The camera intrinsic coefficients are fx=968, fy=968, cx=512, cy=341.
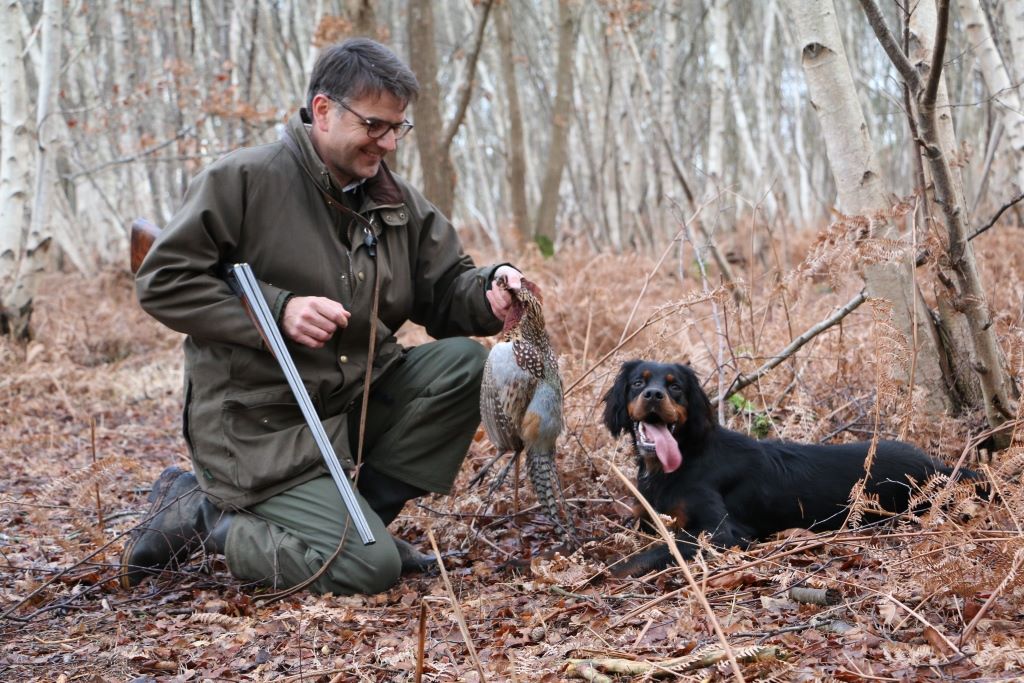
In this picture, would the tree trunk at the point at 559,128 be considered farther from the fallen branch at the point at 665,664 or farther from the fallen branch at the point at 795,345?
the fallen branch at the point at 665,664

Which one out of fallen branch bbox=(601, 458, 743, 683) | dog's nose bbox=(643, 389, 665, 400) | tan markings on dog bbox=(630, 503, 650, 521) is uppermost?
fallen branch bbox=(601, 458, 743, 683)

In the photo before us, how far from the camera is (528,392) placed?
359 centimetres

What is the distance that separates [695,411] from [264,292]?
1.72 m

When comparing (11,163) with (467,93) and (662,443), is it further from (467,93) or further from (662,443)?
(662,443)

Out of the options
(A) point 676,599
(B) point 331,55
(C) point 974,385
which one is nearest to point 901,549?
(A) point 676,599

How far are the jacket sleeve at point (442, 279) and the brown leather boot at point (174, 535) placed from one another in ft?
4.02

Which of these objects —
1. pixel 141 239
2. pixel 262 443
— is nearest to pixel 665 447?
pixel 262 443

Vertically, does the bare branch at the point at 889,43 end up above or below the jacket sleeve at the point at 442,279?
above

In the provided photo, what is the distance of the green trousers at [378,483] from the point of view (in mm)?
3699

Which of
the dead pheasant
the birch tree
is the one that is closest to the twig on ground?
the dead pheasant

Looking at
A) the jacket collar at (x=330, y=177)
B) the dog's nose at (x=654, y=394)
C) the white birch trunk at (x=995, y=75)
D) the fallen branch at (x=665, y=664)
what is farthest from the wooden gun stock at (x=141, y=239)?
the white birch trunk at (x=995, y=75)

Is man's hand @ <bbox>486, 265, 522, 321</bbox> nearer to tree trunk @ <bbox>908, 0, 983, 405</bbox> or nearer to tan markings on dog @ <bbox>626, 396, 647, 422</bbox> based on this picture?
tan markings on dog @ <bbox>626, 396, 647, 422</bbox>

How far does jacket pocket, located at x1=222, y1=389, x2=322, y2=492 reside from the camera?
3.76 meters

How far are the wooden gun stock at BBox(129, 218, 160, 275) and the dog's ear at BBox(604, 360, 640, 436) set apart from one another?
200cm
